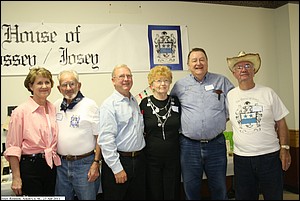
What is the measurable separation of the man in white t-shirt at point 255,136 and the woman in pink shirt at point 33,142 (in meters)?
0.63

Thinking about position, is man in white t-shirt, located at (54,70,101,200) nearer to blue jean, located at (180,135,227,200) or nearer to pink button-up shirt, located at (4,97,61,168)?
pink button-up shirt, located at (4,97,61,168)

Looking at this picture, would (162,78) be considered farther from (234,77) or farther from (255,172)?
(255,172)

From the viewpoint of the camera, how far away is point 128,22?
5.12ft

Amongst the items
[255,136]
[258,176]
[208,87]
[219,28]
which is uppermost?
[219,28]

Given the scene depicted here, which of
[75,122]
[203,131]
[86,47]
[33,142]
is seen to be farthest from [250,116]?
[86,47]

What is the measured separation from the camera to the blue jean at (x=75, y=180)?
1035mm

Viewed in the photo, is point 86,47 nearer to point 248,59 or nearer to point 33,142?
point 33,142

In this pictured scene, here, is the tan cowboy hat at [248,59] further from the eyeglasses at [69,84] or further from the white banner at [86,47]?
the eyeglasses at [69,84]

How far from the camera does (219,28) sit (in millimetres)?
1269

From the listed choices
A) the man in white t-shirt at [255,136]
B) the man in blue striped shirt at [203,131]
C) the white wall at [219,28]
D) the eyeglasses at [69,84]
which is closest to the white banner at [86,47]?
the white wall at [219,28]

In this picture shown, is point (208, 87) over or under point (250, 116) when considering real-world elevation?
over

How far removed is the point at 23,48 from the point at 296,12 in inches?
51.6

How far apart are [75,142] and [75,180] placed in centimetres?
14

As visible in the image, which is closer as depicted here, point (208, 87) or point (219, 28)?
point (208, 87)
